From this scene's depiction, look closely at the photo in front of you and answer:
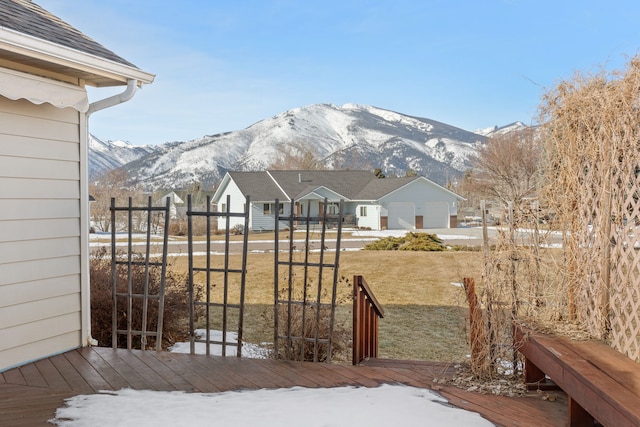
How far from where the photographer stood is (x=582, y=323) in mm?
3846

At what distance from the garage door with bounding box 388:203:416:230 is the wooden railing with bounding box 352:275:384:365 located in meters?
25.7

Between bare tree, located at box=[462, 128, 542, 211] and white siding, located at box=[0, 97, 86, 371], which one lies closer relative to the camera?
white siding, located at box=[0, 97, 86, 371]

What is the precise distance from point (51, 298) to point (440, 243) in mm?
16253

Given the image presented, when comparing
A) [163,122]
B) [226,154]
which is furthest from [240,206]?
[226,154]

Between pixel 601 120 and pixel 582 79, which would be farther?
pixel 582 79

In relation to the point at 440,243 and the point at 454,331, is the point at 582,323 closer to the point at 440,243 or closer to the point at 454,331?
the point at 454,331

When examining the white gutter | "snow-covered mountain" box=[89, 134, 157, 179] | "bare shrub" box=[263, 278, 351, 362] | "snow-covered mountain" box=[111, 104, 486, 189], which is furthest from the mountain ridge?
the white gutter

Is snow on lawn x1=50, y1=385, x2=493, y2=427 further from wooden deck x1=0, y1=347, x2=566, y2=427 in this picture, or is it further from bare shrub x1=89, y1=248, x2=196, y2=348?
bare shrub x1=89, y1=248, x2=196, y2=348

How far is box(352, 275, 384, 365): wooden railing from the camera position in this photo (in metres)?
4.42

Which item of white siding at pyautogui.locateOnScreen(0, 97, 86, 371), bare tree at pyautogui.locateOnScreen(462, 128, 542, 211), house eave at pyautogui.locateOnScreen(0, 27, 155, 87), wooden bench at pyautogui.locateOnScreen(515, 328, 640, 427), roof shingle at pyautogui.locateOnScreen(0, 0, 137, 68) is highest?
bare tree at pyautogui.locateOnScreen(462, 128, 542, 211)

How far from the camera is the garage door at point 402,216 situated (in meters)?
30.8

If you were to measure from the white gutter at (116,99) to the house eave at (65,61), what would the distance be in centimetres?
6

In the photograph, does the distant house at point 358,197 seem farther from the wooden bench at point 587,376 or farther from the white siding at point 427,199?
the wooden bench at point 587,376

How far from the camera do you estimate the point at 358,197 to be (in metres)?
32.1
